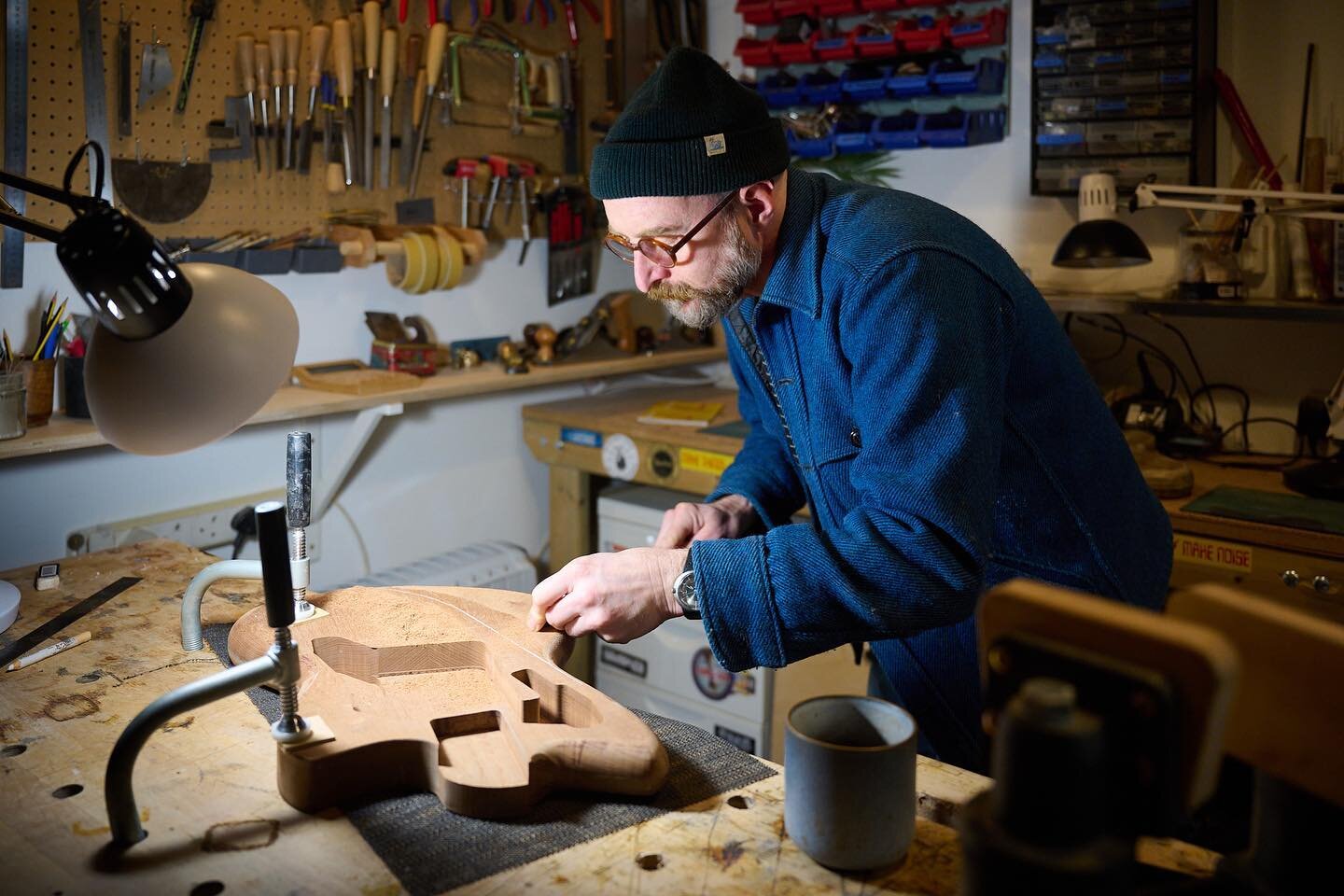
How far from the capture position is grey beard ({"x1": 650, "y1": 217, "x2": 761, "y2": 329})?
1.42 m

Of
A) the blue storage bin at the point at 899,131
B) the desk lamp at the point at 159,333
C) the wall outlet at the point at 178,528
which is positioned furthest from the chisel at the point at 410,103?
the desk lamp at the point at 159,333

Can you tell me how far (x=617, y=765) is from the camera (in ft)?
3.42

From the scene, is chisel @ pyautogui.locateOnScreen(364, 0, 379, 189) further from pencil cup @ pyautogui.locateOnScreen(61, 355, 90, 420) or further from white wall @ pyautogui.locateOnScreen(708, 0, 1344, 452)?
white wall @ pyautogui.locateOnScreen(708, 0, 1344, 452)

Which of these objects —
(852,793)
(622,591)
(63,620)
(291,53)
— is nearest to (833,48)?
(291,53)

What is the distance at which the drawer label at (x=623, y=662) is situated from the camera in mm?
2965

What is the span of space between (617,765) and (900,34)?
2.35 meters

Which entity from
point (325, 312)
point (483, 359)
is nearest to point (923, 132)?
point (483, 359)

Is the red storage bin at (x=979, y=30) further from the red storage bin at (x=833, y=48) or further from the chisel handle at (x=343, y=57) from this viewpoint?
the chisel handle at (x=343, y=57)

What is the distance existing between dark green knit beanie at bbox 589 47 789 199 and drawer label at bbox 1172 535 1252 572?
1157mm

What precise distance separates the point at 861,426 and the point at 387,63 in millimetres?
1812

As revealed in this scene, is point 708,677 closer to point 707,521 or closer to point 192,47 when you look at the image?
point 707,521

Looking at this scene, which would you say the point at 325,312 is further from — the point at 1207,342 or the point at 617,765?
the point at 1207,342

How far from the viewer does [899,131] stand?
9.70 feet

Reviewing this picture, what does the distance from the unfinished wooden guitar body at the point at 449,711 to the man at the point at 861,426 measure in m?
0.10
